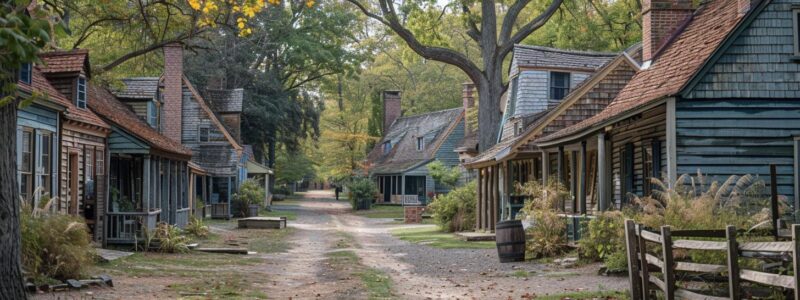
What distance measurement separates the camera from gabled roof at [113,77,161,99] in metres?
35.3

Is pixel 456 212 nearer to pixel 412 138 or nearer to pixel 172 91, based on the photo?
pixel 172 91

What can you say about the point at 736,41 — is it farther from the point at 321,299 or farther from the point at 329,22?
the point at 329,22

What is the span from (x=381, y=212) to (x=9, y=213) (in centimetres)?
4782

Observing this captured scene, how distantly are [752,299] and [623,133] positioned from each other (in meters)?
13.3

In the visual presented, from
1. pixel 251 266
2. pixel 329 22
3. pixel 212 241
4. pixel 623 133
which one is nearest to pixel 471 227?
pixel 212 241

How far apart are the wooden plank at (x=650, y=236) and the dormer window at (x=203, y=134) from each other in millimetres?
37397

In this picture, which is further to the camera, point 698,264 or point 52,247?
point 52,247

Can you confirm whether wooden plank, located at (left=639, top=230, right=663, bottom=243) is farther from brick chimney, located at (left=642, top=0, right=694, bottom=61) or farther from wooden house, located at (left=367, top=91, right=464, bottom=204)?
wooden house, located at (left=367, top=91, right=464, bottom=204)

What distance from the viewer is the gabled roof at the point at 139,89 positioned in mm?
35312

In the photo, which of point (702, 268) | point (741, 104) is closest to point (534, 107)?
point (741, 104)

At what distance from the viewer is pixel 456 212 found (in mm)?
36188

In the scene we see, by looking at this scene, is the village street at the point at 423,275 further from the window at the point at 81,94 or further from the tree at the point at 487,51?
the tree at the point at 487,51

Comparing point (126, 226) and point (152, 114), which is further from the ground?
point (152, 114)

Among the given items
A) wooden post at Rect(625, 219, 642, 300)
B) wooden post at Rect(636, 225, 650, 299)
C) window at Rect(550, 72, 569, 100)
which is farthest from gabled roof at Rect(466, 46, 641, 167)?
wooden post at Rect(636, 225, 650, 299)
